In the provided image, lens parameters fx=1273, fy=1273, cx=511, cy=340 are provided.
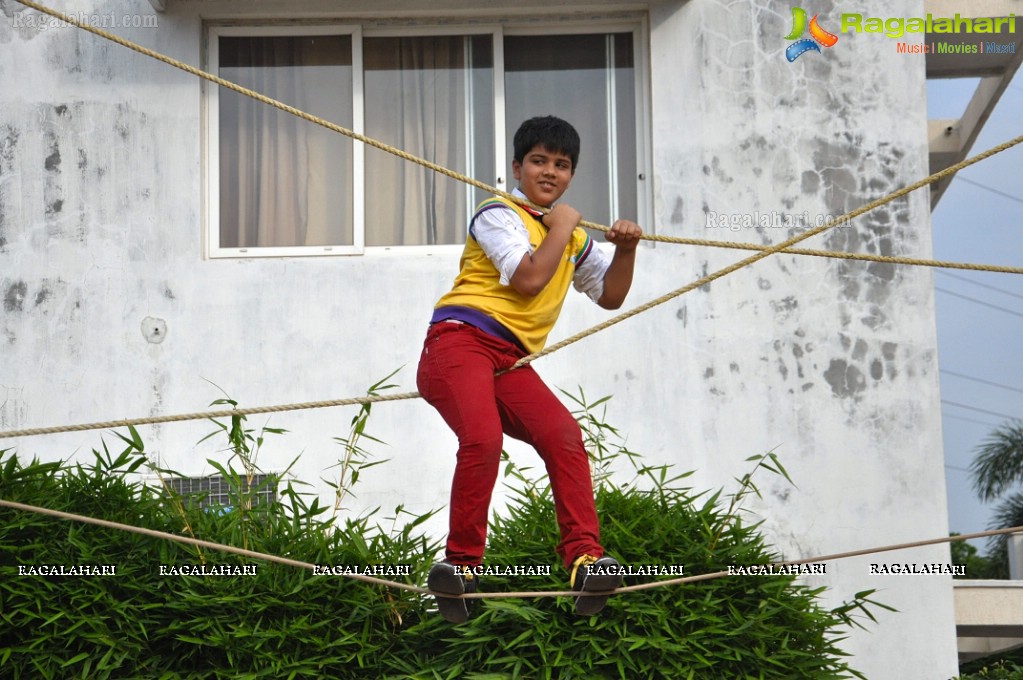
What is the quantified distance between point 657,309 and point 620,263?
2.25 m

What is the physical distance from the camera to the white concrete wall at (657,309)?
613cm

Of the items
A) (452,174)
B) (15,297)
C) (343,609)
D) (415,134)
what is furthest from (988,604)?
(15,297)

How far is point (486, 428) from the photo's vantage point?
12.3 ft

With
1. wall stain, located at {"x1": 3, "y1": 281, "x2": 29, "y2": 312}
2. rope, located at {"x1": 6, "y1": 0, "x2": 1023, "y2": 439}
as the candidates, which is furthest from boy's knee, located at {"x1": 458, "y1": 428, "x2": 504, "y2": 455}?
wall stain, located at {"x1": 3, "y1": 281, "x2": 29, "y2": 312}

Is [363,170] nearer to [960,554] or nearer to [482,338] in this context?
[482,338]

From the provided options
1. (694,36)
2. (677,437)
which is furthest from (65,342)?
(694,36)

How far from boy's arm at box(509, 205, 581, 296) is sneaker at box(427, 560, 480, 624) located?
85cm

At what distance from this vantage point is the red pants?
3758 millimetres

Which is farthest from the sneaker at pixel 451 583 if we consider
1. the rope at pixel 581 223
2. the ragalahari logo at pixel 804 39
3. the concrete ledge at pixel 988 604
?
the ragalahari logo at pixel 804 39

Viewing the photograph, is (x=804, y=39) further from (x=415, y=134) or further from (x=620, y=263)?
(x=620, y=263)

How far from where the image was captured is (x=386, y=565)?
199 inches

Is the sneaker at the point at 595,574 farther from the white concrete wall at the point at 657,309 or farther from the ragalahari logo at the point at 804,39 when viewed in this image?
the ragalahari logo at the point at 804,39

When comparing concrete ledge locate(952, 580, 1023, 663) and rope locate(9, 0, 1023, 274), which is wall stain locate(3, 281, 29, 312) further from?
concrete ledge locate(952, 580, 1023, 663)

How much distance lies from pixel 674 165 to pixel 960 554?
6.80 m
